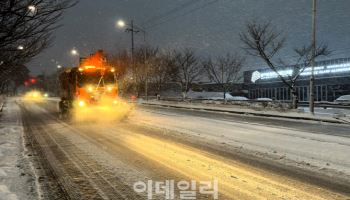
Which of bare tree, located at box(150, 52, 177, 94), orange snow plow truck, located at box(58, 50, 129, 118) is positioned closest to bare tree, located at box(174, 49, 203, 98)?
bare tree, located at box(150, 52, 177, 94)

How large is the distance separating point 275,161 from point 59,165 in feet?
17.7

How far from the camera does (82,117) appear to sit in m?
24.1

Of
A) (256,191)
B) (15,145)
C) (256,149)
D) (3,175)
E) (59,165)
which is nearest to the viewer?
(256,191)

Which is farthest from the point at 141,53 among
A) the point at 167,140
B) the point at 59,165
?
the point at 59,165

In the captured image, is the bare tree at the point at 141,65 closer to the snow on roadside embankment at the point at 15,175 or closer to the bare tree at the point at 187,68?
the bare tree at the point at 187,68

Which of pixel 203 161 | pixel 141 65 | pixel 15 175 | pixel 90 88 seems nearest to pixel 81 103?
pixel 90 88

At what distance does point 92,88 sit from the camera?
2405cm

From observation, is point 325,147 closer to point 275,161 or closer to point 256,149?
point 256,149

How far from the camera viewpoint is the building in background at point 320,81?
58.6 m

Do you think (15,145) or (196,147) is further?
(15,145)

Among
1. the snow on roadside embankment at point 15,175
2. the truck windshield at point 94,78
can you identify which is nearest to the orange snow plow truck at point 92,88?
the truck windshield at point 94,78

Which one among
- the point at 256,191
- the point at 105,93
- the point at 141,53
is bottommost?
the point at 256,191

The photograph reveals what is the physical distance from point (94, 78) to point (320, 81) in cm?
4535

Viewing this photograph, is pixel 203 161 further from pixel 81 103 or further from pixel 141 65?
pixel 141 65
